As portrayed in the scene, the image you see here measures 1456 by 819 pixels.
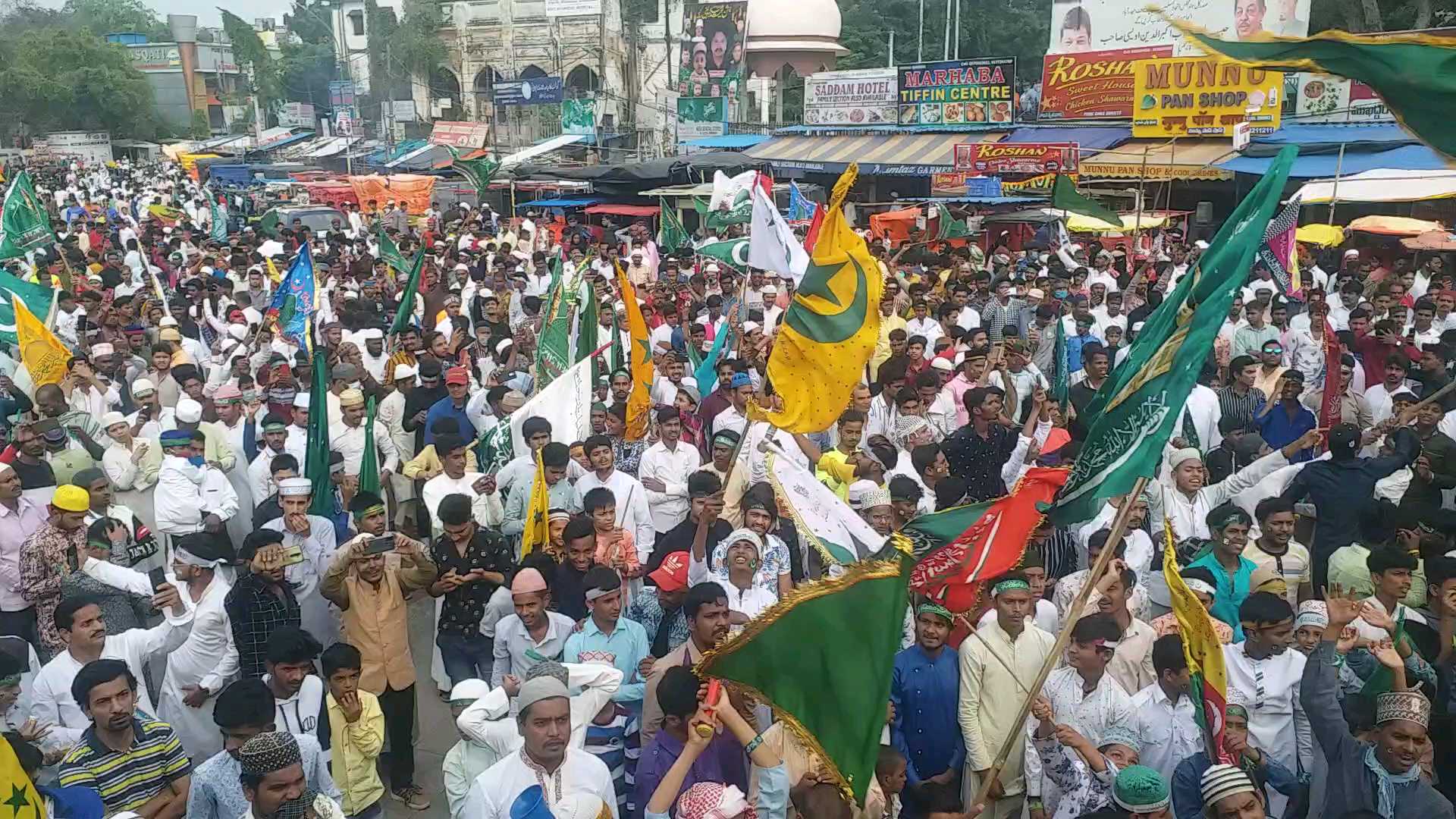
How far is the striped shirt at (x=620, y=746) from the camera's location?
4469 millimetres

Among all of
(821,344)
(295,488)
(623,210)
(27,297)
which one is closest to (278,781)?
(295,488)

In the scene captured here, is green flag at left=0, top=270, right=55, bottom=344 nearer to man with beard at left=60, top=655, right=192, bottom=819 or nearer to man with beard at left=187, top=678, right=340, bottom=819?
man with beard at left=60, top=655, right=192, bottom=819

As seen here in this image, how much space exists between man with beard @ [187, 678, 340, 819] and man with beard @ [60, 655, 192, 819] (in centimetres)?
15

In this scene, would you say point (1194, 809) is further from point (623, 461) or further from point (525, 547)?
point (623, 461)

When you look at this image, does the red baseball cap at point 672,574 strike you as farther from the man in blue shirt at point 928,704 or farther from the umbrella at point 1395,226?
the umbrella at point 1395,226

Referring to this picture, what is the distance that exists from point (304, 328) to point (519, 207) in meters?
20.2

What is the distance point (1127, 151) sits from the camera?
2325 centimetres

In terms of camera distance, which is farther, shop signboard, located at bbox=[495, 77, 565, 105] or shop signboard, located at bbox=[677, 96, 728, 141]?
shop signboard, located at bbox=[495, 77, 565, 105]

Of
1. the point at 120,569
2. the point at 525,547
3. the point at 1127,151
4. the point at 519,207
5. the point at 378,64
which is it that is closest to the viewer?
the point at 120,569

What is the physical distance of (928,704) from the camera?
15.1ft

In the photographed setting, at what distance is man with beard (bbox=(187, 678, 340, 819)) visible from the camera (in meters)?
3.78

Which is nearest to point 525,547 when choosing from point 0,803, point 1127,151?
point 0,803

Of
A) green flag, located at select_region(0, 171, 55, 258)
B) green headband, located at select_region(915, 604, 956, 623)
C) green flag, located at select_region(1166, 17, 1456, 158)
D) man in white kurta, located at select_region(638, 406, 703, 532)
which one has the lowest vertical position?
man in white kurta, located at select_region(638, 406, 703, 532)

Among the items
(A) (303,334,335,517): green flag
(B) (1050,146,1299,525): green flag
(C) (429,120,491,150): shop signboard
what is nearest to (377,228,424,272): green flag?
(A) (303,334,335,517): green flag
